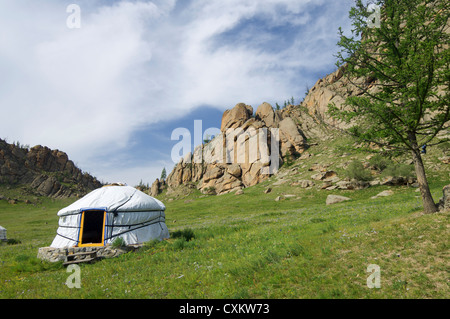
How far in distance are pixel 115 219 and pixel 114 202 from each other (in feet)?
4.17

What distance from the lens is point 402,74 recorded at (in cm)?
1039

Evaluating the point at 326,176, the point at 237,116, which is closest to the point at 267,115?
the point at 237,116

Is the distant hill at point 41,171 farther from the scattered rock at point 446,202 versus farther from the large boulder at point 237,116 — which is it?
the scattered rock at point 446,202

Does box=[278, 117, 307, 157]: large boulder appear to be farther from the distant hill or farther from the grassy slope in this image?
the distant hill

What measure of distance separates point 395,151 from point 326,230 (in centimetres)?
638

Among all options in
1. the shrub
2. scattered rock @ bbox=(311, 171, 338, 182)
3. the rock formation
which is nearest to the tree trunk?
the shrub

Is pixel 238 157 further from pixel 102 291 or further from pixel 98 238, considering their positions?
pixel 102 291

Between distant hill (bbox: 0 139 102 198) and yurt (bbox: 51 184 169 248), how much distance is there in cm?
13348

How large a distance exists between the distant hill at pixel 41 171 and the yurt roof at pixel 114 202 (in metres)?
134

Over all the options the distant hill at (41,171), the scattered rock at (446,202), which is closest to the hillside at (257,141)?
the scattered rock at (446,202)

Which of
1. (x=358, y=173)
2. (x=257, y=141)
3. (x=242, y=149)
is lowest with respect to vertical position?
(x=358, y=173)

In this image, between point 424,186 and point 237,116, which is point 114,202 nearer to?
point 424,186

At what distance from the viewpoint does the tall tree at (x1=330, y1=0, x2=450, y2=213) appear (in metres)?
10.6
